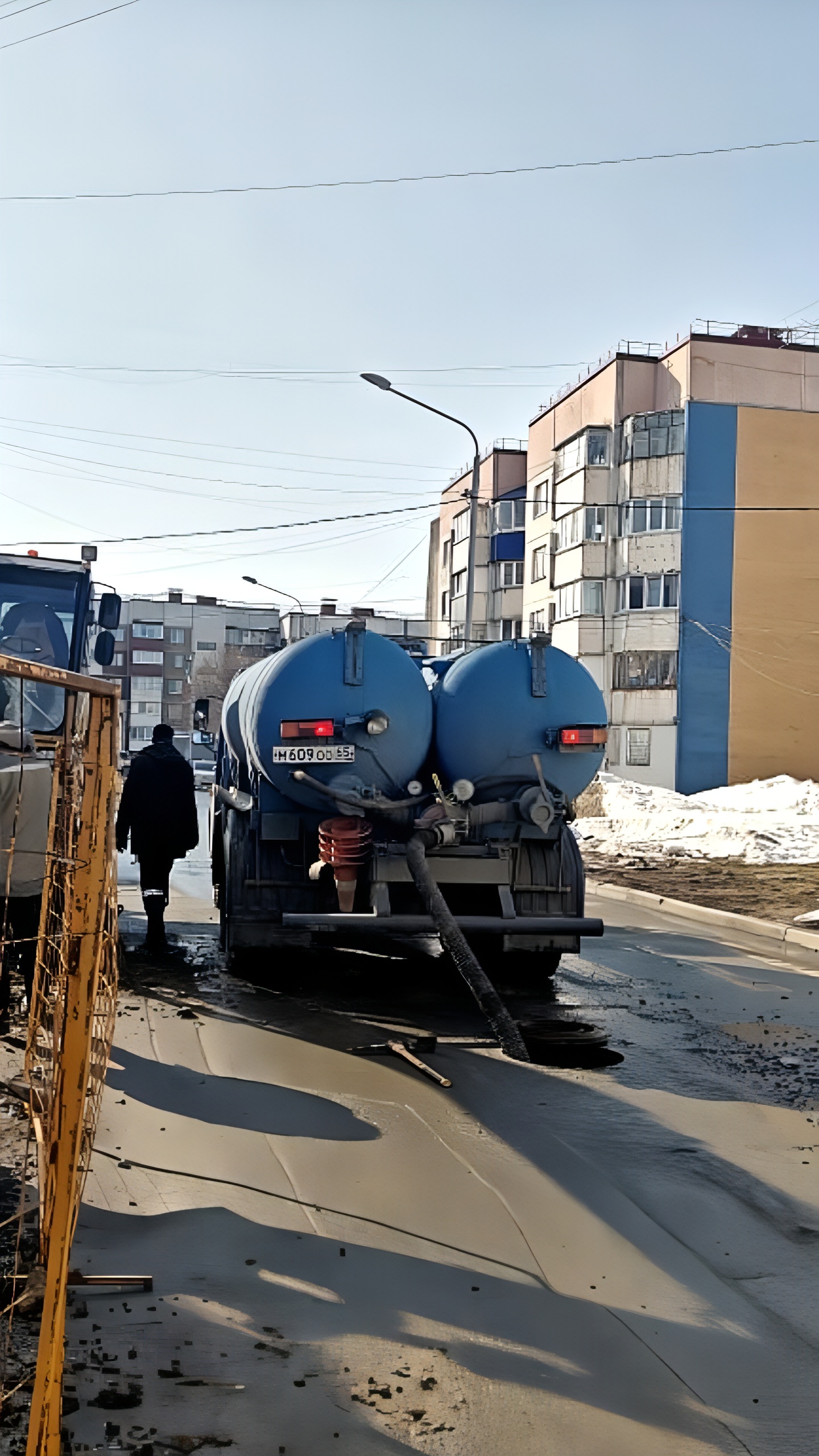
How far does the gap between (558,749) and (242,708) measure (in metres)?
2.55

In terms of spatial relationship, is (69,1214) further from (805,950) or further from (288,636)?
(805,950)

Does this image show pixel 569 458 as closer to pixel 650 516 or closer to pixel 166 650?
pixel 650 516

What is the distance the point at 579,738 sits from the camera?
8.63 metres

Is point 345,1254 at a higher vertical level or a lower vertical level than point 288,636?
lower

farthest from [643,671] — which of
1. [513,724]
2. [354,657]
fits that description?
[354,657]

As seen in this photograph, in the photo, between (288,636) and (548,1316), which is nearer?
(548,1316)

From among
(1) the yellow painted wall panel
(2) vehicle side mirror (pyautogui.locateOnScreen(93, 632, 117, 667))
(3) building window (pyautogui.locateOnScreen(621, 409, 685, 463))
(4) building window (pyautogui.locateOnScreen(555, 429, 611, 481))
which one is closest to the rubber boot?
(2) vehicle side mirror (pyautogui.locateOnScreen(93, 632, 117, 667))

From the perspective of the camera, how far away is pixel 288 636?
9.78 metres

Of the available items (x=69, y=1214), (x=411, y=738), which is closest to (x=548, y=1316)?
(x=69, y=1214)

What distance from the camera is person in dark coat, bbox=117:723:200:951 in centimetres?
1067

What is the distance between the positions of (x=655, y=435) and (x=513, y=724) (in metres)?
35.9

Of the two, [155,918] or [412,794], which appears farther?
[155,918]

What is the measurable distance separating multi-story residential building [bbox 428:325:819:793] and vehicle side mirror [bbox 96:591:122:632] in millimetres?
32463

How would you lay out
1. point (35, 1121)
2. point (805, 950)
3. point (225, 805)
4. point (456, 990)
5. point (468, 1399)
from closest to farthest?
point (468, 1399) < point (35, 1121) < point (456, 990) < point (225, 805) < point (805, 950)
